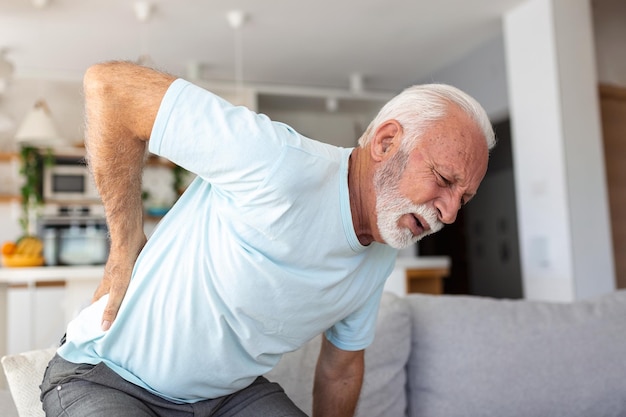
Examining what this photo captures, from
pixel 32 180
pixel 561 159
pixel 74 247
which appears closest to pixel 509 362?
pixel 561 159

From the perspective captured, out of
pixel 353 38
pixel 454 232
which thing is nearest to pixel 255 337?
pixel 353 38

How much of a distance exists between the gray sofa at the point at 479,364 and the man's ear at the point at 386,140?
27.0 inches

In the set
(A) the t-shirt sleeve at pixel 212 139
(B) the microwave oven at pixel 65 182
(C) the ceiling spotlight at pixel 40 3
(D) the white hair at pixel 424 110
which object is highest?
(C) the ceiling spotlight at pixel 40 3

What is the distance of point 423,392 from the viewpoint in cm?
166

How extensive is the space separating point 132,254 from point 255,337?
27cm

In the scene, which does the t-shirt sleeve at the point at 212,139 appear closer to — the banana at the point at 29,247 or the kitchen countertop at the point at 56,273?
the kitchen countertop at the point at 56,273

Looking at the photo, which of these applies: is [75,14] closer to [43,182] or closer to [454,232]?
[43,182]

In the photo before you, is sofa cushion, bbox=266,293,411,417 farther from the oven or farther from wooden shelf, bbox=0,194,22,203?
wooden shelf, bbox=0,194,22,203

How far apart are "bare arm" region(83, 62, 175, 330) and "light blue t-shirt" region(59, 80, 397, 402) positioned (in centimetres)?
3

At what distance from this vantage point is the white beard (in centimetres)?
107

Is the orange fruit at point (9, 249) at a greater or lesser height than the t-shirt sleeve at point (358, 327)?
greater

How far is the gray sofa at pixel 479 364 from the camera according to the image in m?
1.62

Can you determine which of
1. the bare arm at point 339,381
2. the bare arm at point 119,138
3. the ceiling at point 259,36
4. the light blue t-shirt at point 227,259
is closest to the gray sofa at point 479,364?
the bare arm at point 339,381

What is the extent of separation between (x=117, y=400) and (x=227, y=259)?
31 centimetres
